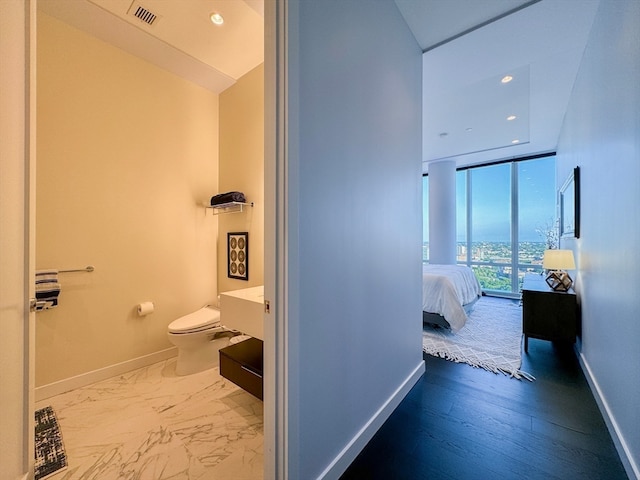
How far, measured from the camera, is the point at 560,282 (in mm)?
2725

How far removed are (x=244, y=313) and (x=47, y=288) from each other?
59.0 inches

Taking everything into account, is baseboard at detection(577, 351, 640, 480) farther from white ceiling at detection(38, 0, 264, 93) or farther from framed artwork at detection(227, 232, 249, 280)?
white ceiling at detection(38, 0, 264, 93)

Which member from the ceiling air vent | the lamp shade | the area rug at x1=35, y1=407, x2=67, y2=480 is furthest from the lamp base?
the ceiling air vent

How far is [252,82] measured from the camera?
2.67 metres

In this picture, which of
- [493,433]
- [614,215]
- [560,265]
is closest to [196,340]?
[493,433]

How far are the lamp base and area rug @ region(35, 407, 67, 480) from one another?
411 cm

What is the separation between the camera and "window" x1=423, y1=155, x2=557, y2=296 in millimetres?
4902

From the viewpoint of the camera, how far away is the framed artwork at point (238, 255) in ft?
8.96

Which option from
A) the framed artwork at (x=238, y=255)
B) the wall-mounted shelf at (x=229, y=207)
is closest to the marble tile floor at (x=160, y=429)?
the framed artwork at (x=238, y=255)

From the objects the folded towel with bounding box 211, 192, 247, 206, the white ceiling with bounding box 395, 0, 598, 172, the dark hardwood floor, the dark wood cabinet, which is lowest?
the dark hardwood floor

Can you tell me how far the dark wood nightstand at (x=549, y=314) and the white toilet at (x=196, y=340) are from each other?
3.11 meters

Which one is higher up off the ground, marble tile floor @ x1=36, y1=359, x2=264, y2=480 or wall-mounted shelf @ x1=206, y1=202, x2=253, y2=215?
wall-mounted shelf @ x1=206, y1=202, x2=253, y2=215

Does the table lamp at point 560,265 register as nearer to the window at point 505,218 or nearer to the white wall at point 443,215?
the window at point 505,218

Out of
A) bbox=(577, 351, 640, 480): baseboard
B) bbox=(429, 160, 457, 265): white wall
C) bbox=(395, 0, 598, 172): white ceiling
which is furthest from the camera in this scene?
bbox=(429, 160, 457, 265): white wall
